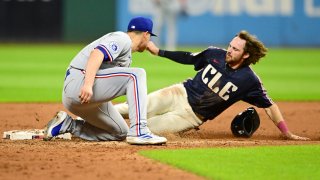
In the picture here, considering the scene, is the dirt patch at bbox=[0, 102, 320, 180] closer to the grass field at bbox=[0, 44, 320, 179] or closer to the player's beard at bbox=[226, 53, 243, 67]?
the grass field at bbox=[0, 44, 320, 179]

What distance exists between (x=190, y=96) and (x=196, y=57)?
0.40 metres

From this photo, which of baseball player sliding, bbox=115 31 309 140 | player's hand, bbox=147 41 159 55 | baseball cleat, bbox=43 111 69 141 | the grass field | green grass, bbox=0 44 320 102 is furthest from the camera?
green grass, bbox=0 44 320 102

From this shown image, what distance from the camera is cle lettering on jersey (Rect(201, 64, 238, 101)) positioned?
24.5 feet

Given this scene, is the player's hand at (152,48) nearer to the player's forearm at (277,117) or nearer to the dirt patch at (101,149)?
the dirt patch at (101,149)

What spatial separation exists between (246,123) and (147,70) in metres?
8.94

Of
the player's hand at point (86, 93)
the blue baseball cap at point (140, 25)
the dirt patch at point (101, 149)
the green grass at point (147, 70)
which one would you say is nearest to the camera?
the dirt patch at point (101, 149)

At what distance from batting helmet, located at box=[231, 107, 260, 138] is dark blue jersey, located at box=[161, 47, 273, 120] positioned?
0.66 feet

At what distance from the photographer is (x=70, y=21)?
23.5 metres

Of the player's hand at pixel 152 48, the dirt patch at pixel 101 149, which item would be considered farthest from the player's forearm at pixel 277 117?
the player's hand at pixel 152 48

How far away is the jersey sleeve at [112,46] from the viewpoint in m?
6.43

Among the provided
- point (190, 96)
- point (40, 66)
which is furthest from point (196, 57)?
point (40, 66)

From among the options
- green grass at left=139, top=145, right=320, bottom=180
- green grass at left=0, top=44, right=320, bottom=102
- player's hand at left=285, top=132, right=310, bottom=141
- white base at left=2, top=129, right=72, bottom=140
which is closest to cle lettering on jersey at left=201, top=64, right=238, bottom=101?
player's hand at left=285, top=132, right=310, bottom=141

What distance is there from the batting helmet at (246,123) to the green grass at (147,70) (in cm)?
414

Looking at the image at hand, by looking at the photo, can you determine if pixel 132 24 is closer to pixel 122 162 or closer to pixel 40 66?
pixel 122 162
